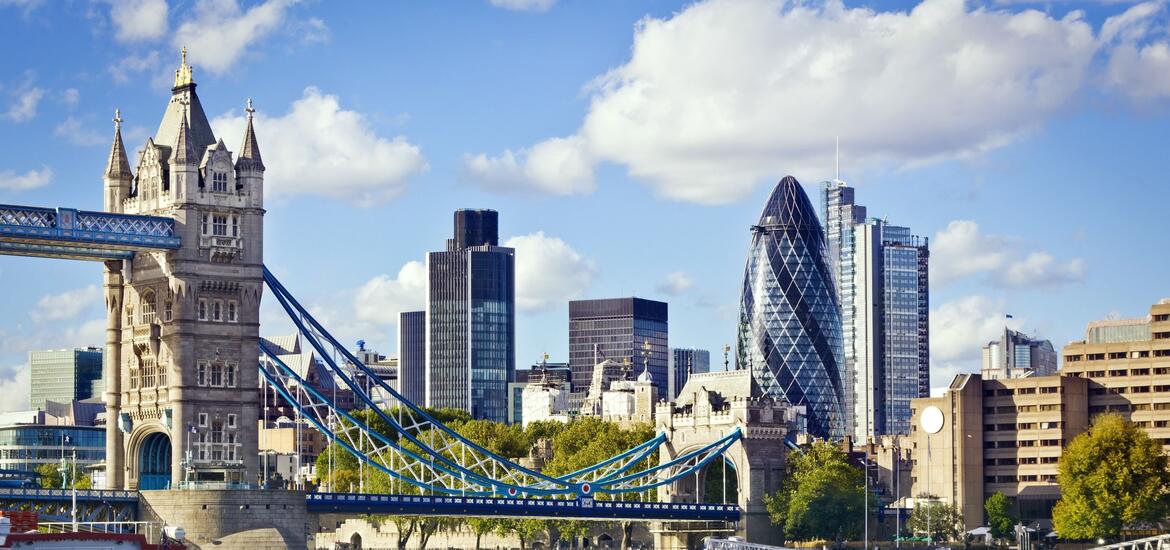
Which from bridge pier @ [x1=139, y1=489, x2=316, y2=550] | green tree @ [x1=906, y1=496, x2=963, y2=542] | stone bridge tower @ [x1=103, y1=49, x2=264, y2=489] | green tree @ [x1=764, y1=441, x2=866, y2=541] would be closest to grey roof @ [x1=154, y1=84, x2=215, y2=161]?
stone bridge tower @ [x1=103, y1=49, x2=264, y2=489]

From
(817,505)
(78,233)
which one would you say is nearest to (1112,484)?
(817,505)

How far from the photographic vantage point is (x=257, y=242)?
489ft

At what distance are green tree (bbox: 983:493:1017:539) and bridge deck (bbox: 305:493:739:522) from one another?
2676 cm

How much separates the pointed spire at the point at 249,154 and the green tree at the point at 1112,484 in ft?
247

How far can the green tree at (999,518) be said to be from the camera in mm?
195625

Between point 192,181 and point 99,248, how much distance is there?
8.00 meters

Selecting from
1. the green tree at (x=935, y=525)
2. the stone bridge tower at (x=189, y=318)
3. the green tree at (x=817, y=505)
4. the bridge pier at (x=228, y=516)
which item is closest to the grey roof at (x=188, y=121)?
the stone bridge tower at (x=189, y=318)

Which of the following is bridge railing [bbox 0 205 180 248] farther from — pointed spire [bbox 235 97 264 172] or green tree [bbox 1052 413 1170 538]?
green tree [bbox 1052 413 1170 538]

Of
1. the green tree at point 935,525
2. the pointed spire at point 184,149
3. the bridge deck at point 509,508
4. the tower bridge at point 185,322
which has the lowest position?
the green tree at point 935,525

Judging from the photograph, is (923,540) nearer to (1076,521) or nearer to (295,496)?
(1076,521)

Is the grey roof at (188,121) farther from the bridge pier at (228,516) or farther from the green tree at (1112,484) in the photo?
the green tree at (1112,484)

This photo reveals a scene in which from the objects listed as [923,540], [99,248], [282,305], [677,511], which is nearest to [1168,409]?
[923,540]

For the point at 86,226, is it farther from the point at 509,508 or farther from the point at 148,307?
the point at 509,508

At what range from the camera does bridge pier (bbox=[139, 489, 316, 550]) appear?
139375 mm
